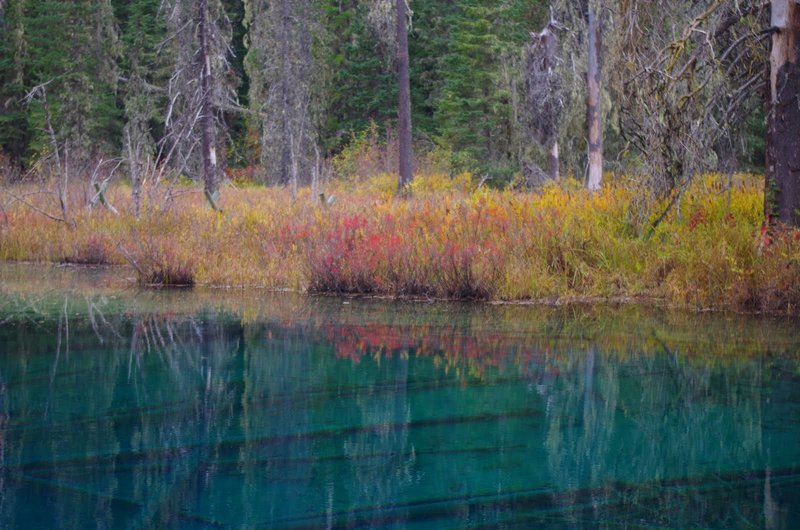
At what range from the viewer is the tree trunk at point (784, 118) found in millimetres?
9852

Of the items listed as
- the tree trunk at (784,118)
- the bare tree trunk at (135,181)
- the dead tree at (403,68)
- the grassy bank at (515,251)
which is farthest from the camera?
the dead tree at (403,68)

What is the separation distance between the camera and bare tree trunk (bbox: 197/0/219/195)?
19.2 metres

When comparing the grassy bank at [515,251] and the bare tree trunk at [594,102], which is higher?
Answer: the bare tree trunk at [594,102]

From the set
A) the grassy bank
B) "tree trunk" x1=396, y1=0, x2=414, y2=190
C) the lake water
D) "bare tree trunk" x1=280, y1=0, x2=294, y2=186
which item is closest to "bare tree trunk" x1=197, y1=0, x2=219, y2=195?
"tree trunk" x1=396, y1=0, x2=414, y2=190

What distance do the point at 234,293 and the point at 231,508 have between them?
772 cm

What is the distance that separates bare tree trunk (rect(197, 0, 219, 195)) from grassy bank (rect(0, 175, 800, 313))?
18.9 feet

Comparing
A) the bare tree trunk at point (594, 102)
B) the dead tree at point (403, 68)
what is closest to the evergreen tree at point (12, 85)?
the dead tree at point (403, 68)

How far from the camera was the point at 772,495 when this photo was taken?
4.49 metres

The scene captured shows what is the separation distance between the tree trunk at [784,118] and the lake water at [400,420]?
1.55 meters

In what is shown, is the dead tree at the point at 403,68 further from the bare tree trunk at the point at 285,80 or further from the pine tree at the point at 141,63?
the pine tree at the point at 141,63

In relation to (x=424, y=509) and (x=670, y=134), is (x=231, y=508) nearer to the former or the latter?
(x=424, y=509)

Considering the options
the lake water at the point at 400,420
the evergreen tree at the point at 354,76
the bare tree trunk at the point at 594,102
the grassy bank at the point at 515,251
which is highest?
the evergreen tree at the point at 354,76

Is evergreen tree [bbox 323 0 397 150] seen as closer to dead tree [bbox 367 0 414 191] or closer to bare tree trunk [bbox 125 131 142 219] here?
dead tree [bbox 367 0 414 191]

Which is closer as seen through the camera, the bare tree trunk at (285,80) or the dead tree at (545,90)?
the dead tree at (545,90)
